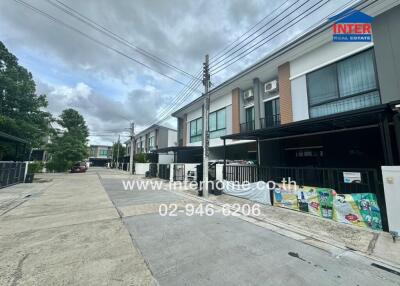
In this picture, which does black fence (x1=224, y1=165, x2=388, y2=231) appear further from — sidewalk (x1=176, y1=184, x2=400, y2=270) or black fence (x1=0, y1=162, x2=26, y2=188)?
black fence (x1=0, y1=162, x2=26, y2=188)

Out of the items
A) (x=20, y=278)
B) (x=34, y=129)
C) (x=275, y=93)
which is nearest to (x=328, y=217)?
(x=20, y=278)

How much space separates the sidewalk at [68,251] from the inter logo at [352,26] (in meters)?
11.2

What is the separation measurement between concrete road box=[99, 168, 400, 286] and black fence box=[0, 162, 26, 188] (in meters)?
13.4

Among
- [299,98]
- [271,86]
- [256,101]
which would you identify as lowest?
[299,98]

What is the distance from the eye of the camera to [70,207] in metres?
7.70

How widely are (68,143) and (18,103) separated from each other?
1371cm

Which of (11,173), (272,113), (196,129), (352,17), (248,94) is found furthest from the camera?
(196,129)

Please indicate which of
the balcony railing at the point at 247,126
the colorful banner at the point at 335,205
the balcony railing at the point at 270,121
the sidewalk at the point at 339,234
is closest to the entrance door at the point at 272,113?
the balcony railing at the point at 270,121

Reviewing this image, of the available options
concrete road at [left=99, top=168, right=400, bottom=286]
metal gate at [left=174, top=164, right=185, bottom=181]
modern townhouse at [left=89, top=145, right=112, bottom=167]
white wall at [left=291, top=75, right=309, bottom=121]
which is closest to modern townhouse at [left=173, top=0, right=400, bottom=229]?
white wall at [left=291, top=75, right=309, bottom=121]

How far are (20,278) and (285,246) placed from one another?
4800mm

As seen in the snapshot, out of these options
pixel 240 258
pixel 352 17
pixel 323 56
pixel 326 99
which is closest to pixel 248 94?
pixel 323 56

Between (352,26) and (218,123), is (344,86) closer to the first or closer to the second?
(352,26)

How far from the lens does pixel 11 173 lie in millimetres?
14242

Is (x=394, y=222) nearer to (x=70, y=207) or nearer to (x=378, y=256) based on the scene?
(x=378, y=256)
